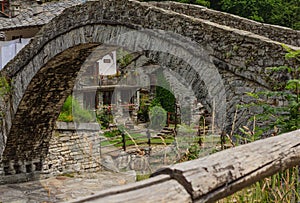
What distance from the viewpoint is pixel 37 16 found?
1376 cm

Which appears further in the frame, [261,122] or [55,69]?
[55,69]

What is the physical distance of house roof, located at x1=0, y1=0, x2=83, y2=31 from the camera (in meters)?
13.4

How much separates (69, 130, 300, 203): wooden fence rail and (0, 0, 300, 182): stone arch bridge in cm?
242

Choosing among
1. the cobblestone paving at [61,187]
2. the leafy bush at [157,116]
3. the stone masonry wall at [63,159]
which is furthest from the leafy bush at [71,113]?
the leafy bush at [157,116]

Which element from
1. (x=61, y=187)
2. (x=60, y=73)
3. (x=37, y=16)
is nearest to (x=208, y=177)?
(x=60, y=73)

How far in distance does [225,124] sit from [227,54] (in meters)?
0.68

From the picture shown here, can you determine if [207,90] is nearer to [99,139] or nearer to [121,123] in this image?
[99,139]

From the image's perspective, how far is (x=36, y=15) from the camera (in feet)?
45.8

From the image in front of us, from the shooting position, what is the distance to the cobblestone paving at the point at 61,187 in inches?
346

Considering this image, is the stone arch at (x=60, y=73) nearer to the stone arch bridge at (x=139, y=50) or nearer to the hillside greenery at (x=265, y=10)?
the stone arch bridge at (x=139, y=50)

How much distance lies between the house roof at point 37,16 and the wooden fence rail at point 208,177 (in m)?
12.2

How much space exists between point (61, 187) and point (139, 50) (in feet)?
16.4

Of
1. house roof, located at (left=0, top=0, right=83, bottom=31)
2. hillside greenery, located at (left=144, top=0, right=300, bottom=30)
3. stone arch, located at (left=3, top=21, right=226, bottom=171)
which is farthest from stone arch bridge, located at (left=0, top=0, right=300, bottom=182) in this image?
hillside greenery, located at (left=144, top=0, right=300, bottom=30)

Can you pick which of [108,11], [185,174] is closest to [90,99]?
[108,11]
